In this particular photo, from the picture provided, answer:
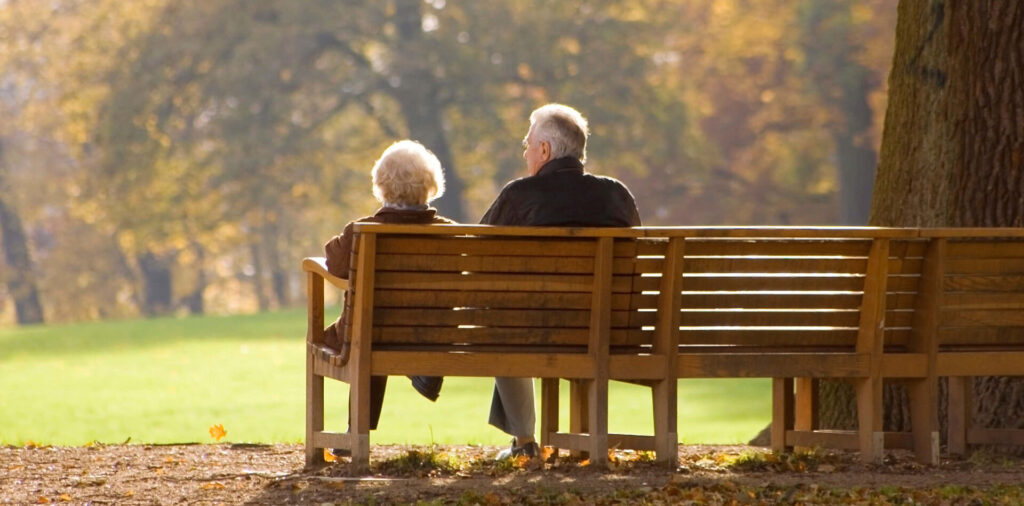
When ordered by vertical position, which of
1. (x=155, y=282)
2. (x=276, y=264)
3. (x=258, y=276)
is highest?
(x=276, y=264)

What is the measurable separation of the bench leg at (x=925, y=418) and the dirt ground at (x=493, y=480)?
83 millimetres

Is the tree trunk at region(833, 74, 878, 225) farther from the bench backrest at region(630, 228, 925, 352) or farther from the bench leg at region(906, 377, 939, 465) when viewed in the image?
the bench backrest at region(630, 228, 925, 352)

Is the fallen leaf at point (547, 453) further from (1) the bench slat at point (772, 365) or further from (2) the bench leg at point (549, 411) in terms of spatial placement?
(1) the bench slat at point (772, 365)

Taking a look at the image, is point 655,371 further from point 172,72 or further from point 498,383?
point 172,72

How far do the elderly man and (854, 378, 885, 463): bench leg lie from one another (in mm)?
1118

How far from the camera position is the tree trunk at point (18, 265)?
2035 inches

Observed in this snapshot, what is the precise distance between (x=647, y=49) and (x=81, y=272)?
2058 cm

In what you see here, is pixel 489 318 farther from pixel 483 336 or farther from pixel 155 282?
pixel 155 282

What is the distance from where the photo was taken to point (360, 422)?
629 cm

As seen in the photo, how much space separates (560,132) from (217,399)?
379 inches

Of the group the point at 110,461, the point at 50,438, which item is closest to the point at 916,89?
the point at 110,461

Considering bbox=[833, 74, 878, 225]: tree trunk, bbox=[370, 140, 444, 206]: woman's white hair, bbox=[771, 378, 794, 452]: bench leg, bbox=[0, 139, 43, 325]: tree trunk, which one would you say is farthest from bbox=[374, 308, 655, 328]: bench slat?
bbox=[0, 139, 43, 325]: tree trunk

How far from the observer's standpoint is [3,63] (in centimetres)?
4938

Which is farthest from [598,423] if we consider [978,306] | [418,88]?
[418,88]
